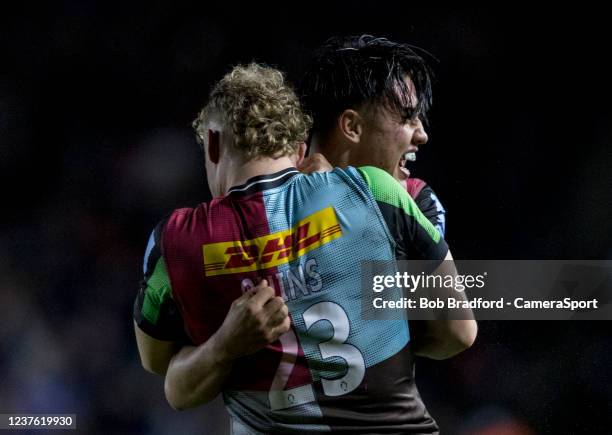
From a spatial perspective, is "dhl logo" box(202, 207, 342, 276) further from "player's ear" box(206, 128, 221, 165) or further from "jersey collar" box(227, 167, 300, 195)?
"player's ear" box(206, 128, 221, 165)

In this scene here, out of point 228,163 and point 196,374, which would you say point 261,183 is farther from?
point 196,374

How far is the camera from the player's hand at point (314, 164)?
2.23 meters

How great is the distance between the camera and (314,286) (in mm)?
1762

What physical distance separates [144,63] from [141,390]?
1694 millimetres

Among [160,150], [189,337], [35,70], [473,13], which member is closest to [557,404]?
[473,13]

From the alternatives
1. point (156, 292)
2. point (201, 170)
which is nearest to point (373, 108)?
point (156, 292)

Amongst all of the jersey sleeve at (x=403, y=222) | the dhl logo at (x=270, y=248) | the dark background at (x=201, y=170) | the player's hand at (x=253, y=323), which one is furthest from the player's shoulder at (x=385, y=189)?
the dark background at (x=201, y=170)

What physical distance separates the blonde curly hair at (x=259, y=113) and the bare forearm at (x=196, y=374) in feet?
1.49

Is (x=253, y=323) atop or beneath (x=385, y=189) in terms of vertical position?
beneath

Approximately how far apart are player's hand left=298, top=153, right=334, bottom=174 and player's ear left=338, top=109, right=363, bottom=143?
0.09m

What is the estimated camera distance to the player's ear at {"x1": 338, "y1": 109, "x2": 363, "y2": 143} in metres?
2.29

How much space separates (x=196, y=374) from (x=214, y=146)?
0.54 meters

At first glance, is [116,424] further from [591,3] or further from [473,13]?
[591,3]

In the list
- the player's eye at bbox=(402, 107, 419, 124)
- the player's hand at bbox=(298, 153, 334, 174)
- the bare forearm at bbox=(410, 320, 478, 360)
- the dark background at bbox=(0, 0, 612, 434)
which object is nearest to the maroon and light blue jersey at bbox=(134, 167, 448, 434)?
the bare forearm at bbox=(410, 320, 478, 360)
